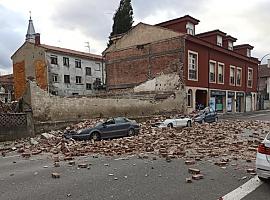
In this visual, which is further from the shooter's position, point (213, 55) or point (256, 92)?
point (256, 92)

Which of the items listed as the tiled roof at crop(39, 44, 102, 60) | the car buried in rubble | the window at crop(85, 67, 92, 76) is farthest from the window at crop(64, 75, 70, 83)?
the car buried in rubble

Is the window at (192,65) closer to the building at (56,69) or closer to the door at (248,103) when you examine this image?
the door at (248,103)

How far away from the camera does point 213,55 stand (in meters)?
37.8

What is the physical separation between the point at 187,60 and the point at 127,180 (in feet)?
87.7

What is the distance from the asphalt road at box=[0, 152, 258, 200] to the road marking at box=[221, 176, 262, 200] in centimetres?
14

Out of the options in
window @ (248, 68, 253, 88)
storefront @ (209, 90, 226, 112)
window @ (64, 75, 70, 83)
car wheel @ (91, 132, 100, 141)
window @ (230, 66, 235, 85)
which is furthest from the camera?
window @ (64, 75, 70, 83)

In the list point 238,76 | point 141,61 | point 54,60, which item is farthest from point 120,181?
point 54,60

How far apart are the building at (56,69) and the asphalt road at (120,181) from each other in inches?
1463

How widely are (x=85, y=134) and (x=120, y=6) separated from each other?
39.2 metres

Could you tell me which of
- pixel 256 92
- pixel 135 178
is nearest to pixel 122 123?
pixel 135 178

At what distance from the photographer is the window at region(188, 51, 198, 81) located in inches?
1307

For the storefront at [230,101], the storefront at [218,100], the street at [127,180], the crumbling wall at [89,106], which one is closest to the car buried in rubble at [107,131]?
the crumbling wall at [89,106]

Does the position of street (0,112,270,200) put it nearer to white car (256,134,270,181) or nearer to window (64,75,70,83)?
white car (256,134,270,181)

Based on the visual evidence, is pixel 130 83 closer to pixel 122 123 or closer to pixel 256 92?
pixel 122 123
